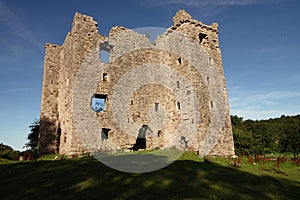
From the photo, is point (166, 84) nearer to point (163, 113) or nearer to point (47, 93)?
point (163, 113)

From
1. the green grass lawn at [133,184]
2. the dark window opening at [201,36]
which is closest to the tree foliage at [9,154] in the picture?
the green grass lawn at [133,184]

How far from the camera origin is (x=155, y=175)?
8.05 metres

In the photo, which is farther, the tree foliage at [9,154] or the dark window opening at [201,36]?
the dark window opening at [201,36]

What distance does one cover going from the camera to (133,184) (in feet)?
22.5

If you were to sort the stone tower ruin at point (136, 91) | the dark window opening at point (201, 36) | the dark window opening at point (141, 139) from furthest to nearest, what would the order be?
the dark window opening at point (141, 139)
the dark window opening at point (201, 36)
the stone tower ruin at point (136, 91)

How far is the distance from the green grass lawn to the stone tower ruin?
6.66m

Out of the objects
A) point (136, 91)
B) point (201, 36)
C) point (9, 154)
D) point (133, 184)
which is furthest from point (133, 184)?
point (201, 36)

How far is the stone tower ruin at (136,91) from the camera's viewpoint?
15906mm

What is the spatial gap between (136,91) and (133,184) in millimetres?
13036

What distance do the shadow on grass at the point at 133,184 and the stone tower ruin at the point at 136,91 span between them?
266 inches

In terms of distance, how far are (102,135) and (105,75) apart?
16.2 ft

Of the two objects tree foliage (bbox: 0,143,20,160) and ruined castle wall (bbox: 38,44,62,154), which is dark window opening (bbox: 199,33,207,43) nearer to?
ruined castle wall (bbox: 38,44,62,154)

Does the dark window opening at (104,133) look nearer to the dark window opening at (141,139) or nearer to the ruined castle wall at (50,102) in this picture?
the dark window opening at (141,139)

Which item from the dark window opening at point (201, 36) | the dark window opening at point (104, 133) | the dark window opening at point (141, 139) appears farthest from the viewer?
the dark window opening at point (141, 139)
